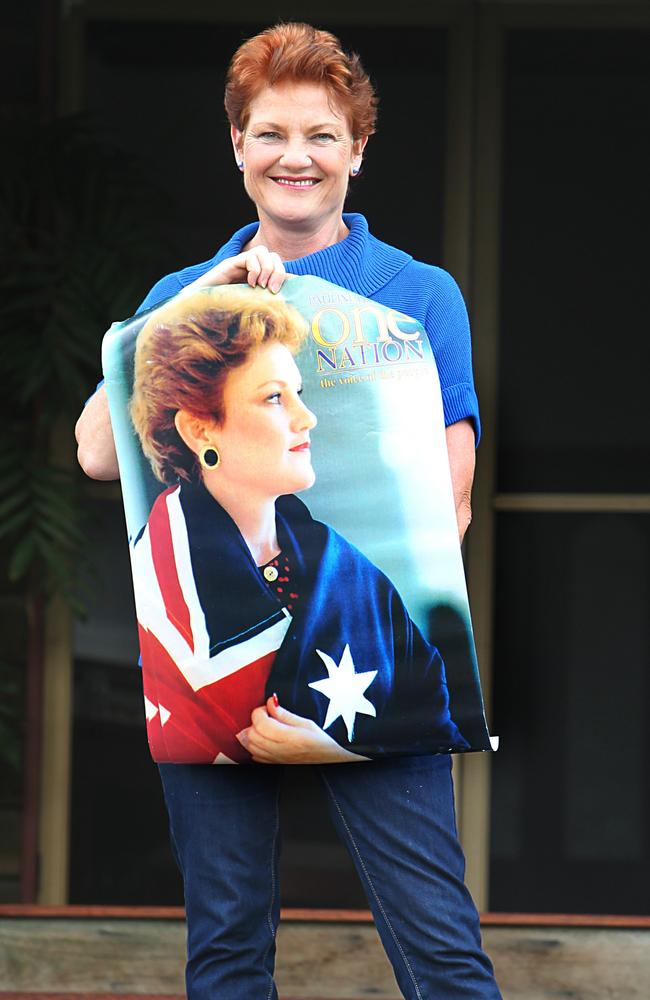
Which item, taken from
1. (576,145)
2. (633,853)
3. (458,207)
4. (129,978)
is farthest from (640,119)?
(129,978)

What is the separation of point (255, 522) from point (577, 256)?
2.13 meters

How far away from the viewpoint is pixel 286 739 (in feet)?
6.93

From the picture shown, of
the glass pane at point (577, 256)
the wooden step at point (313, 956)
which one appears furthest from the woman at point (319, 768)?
the glass pane at point (577, 256)

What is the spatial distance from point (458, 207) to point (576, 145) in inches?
14.0

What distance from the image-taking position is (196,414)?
212cm

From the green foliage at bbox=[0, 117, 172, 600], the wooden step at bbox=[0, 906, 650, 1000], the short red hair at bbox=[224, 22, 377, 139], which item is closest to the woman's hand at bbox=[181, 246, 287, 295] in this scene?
the short red hair at bbox=[224, 22, 377, 139]

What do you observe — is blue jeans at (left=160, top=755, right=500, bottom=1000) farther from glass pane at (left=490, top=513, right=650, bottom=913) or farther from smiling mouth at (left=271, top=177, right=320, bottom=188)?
glass pane at (left=490, top=513, right=650, bottom=913)

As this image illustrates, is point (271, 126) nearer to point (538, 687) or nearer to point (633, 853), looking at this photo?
point (538, 687)

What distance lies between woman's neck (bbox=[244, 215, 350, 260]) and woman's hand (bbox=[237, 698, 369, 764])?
0.69 meters

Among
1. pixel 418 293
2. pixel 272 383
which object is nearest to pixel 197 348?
pixel 272 383

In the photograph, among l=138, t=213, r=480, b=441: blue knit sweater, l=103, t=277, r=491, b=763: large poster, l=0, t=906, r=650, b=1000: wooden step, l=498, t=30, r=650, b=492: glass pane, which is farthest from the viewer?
l=498, t=30, r=650, b=492: glass pane

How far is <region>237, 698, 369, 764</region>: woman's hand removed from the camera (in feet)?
6.91

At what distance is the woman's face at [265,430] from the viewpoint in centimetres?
210

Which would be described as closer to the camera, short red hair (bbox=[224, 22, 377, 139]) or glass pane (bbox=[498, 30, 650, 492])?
short red hair (bbox=[224, 22, 377, 139])
